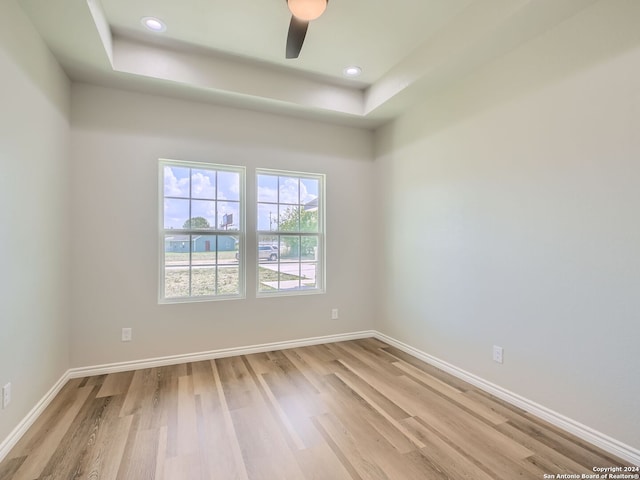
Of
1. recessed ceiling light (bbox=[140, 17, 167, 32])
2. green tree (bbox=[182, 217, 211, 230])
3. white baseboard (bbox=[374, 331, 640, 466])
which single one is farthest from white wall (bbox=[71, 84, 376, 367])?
white baseboard (bbox=[374, 331, 640, 466])

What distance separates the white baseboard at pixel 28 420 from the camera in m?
1.79

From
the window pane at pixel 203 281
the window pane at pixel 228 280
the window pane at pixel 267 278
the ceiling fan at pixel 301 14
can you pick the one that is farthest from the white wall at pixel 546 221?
the window pane at pixel 203 281

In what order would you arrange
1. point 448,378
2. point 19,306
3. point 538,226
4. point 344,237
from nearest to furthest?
point 19,306, point 538,226, point 448,378, point 344,237

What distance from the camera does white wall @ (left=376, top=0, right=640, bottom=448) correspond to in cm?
180

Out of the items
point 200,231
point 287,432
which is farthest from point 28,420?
point 200,231

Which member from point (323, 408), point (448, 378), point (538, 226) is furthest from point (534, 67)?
point (323, 408)

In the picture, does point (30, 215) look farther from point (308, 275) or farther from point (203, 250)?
point (308, 275)

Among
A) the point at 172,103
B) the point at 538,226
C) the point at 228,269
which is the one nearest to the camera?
the point at 538,226

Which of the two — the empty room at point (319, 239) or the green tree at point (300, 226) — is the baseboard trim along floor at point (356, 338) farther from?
the green tree at point (300, 226)

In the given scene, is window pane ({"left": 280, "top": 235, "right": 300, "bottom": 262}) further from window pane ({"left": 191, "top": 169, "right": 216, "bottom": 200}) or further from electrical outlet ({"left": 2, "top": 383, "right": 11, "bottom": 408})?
electrical outlet ({"left": 2, "top": 383, "right": 11, "bottom": 408})

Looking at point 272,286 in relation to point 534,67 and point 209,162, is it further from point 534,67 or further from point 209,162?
point 534,67

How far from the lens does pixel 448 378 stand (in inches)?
111

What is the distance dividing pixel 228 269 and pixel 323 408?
5.90ft

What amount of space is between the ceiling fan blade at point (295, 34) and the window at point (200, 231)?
5.19ft
